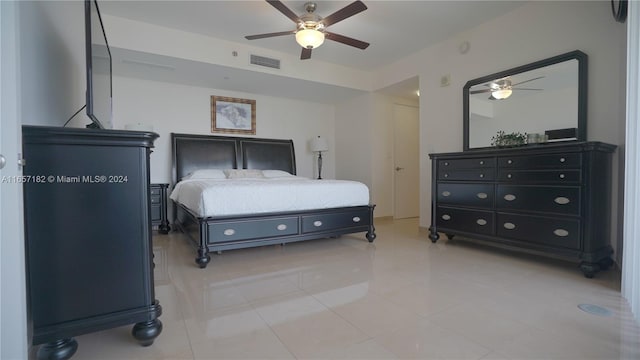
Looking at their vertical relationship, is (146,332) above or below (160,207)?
below

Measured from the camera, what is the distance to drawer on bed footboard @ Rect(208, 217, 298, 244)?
2.72m

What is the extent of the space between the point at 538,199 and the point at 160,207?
15.1 feet

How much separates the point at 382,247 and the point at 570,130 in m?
2.21

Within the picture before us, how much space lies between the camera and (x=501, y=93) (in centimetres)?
343

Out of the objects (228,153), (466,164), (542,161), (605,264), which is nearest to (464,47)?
(466,164)

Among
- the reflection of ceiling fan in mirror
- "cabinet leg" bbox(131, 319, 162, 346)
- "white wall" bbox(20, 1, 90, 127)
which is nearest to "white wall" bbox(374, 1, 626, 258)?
the reflection of ceiling fan in mirror

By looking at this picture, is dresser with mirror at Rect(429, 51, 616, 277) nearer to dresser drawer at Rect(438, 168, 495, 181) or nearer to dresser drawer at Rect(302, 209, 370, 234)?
dresser drawer at Rect(438, 168, 495, 181)

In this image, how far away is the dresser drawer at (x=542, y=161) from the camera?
2.46m

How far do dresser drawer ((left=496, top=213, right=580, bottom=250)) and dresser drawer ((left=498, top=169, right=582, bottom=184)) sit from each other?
338mm

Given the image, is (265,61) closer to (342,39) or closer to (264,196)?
(342,39)

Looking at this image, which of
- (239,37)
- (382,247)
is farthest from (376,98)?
(382,247)

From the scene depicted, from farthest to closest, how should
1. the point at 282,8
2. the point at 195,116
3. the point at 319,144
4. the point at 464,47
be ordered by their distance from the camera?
the point at 319,144
the point at 195,116
the point at 464,47
the point at 282,8

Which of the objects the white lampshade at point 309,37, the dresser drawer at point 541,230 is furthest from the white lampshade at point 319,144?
the dresser drawer at point 541,230

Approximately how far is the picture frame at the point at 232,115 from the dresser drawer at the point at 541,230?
13.4ft
